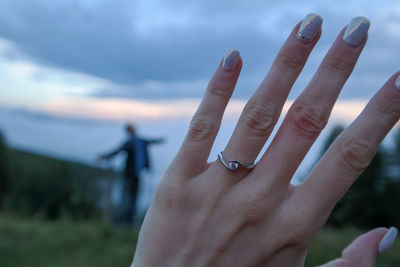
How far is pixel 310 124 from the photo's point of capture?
115 centimetres

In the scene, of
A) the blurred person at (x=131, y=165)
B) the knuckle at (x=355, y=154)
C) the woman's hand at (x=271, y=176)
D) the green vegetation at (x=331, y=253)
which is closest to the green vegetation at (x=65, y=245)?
the blurred person at (x=131, y=165)

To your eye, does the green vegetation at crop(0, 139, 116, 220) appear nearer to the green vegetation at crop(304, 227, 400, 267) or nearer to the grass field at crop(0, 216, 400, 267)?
the grass field at crop(0, 216, 400, 267)

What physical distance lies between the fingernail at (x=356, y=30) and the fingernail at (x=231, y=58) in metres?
0.31

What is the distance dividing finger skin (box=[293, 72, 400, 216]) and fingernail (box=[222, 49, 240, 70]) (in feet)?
Answer: 1.28

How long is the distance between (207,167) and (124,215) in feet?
22.0

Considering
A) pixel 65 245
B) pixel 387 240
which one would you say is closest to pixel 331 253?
pixel 65 245

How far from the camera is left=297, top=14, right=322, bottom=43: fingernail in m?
1.06

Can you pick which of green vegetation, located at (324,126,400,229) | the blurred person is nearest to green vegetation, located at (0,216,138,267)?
the blurred person

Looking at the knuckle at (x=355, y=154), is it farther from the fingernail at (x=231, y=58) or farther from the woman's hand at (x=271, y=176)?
the fingernail at (x=231, y=58)

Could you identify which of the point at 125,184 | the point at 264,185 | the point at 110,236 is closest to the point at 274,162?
the point at 264,185

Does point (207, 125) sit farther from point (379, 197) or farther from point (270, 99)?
point (379, 197)

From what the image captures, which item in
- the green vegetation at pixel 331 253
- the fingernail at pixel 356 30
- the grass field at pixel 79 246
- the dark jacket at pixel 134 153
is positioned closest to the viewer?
the fingernail at pixel 356 30

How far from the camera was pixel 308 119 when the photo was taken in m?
1.15

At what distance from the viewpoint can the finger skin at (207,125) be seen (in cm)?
116
